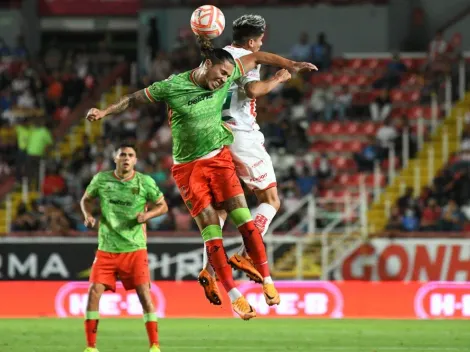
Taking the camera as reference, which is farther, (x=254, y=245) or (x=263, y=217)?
(x=263, y=217)

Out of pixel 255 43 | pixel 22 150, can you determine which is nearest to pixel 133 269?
pixel 255 43

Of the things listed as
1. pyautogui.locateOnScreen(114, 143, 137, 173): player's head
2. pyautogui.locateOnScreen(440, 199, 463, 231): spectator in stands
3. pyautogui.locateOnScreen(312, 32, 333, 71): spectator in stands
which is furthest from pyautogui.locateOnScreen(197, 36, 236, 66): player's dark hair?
pyautogui.locateOnScreen(312, 32, 333, 71): spectator in stands

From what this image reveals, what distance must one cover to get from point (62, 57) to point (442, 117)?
983cm

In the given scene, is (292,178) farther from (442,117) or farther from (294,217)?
(442,117)

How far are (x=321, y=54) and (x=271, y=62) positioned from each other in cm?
1811

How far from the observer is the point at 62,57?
33469mm

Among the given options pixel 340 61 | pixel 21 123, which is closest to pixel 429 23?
pixel 340 61

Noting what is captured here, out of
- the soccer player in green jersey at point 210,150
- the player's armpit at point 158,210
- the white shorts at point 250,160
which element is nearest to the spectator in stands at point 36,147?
the player's armpit at point 158,210

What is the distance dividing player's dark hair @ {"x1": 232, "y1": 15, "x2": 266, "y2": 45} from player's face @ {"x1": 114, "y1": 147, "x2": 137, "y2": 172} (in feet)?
10.2

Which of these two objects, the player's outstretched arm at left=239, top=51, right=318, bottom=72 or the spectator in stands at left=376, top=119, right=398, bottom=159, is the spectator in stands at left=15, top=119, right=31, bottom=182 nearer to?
the spectator in stands at left=376, top=119, right=398, bottom=159

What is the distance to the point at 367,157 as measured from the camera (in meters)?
27.3

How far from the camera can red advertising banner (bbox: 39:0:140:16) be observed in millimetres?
35438

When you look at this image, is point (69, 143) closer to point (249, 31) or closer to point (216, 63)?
point (249, 31)

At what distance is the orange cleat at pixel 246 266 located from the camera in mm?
12367
